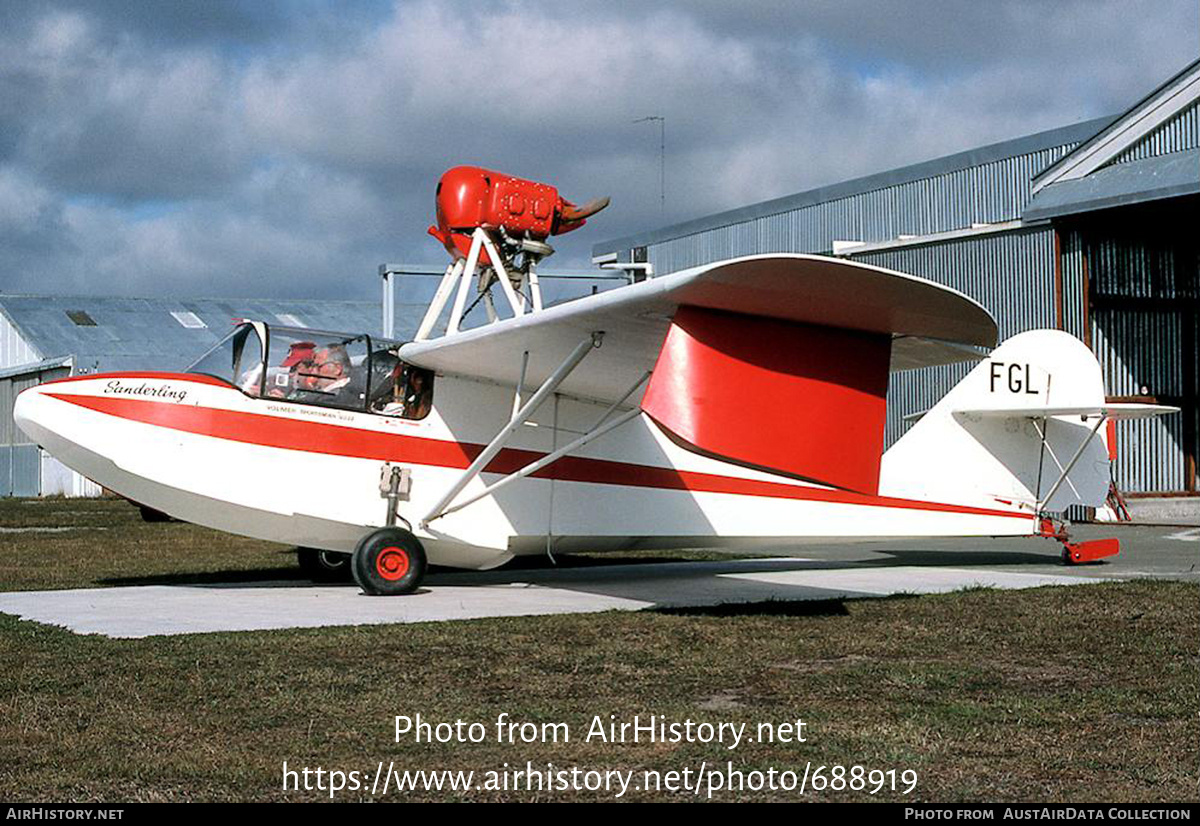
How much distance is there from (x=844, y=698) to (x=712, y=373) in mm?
2160

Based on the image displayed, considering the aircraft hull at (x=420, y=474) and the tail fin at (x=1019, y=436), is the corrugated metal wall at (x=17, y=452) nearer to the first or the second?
the aircraft hull at (x=420, y=474)

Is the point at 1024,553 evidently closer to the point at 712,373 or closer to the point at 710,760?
the point at 712,373

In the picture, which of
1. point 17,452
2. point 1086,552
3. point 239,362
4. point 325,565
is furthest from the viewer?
point 17,452

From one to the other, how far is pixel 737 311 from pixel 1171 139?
732 inches

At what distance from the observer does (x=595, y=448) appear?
11.4 meters

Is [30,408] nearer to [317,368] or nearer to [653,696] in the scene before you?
[317,368]

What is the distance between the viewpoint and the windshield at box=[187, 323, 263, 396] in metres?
10.4

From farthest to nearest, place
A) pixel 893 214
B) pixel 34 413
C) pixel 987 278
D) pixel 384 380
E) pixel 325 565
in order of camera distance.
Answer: pixel 893 214 → pixel 987 278 → pixel 325 565 → pixel 384 380 → pixel 34 413

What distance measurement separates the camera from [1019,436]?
1327 cm

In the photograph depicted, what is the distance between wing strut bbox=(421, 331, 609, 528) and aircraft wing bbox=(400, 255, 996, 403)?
0.09 meters

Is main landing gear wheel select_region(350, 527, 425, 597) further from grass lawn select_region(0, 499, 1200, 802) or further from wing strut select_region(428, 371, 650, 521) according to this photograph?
grass lawn select_region(0, 499, 1200, 802)

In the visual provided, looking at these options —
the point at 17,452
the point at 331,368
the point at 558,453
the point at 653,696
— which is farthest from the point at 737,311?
the point at 17,452

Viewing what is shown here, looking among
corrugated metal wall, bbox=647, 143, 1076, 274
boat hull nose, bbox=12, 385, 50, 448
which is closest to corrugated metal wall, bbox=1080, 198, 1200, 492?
corrugated metal wall, bbox=647, 143, 1076, 274

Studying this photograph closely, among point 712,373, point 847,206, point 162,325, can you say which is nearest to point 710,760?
point 712,373
